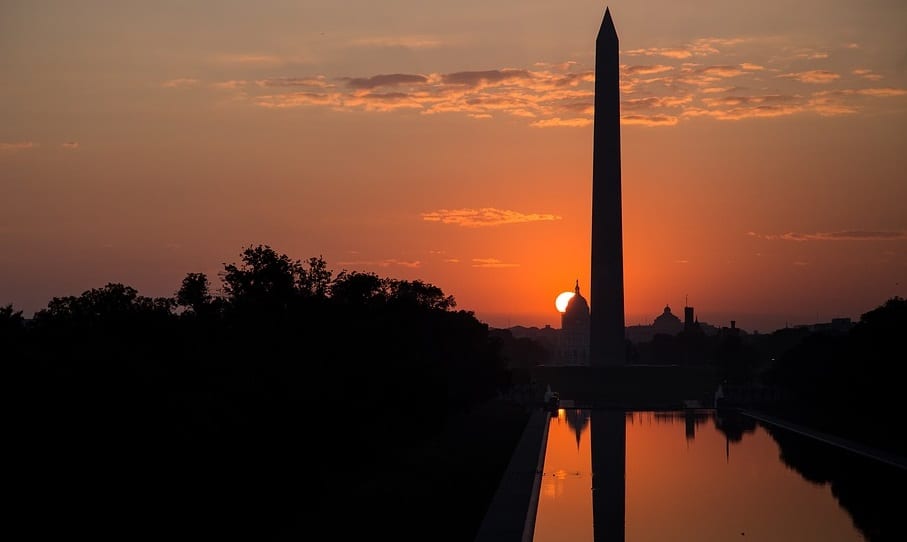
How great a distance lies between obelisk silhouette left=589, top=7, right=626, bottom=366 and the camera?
97.8 meters

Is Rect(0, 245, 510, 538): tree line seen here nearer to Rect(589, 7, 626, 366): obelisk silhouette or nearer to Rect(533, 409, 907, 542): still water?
Rect(533, 409, 907, 542): still water

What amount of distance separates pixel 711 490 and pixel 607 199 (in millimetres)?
57853

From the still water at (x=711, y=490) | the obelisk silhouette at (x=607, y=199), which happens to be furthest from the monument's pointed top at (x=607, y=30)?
the still water at (x=711, y=490)

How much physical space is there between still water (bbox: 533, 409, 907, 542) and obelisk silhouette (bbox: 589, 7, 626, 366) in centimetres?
3499

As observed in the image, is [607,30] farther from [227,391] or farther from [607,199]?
[227,391]

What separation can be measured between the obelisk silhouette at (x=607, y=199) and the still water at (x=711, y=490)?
3499 centimetres

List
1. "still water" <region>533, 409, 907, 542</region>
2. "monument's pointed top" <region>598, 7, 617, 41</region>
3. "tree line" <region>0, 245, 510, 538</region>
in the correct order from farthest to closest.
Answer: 1. "monument's pointed top" <region>598, 7, 617, 41</region>
2. "still water" <region>533, 409, 907, 542</region>
3. "tree line" <region>0, 245, 510, 538</region>

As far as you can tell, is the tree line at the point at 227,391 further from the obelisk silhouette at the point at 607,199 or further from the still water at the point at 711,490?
the obelisk silhouette at the point at 607,199

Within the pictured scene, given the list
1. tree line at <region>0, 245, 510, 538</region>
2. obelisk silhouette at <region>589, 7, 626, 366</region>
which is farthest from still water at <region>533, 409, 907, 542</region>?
obelisk silhouette at <region>589, 7, 626, 366</region>

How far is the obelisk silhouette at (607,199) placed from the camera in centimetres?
9775

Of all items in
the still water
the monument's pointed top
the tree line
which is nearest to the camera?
the tree line

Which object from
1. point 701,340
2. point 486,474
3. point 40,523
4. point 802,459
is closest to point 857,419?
point 802,459

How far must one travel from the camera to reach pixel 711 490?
140ft

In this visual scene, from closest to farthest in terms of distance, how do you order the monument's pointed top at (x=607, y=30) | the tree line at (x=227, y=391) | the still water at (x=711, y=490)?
the tree line at (x=227, y=391), the still water at (x=711, y=490), the monument's pointed top at (x=607, y=30)
